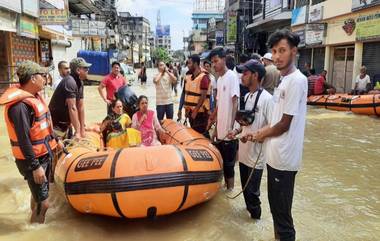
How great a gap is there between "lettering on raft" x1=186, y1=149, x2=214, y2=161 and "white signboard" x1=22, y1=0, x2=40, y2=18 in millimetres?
11474

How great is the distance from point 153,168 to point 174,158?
0.87 ft

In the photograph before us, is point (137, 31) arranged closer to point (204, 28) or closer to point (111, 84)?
point (204, 28)

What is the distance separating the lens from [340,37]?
1539cm

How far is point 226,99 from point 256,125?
0.76 meters

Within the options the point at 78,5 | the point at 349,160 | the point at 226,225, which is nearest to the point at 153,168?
the point at 226,225

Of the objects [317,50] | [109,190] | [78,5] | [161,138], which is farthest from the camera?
[78,5]

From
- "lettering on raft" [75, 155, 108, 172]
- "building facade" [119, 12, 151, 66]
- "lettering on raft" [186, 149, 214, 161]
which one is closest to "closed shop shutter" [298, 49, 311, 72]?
"lettering on raft" [186, 149, 214, 161]

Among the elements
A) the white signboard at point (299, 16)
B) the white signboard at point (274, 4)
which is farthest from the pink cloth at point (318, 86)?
the white signboard at point (274, 4)

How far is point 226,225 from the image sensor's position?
3.98 metres

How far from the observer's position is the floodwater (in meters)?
3.74

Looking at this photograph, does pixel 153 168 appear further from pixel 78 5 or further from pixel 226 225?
pixel 78 5

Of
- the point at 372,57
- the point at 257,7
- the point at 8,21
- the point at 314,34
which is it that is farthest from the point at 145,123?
the point at 257,7

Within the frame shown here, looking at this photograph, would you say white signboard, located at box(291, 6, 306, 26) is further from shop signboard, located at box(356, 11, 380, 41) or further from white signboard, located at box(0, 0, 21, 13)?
white signboard, located at box(0, 0, 21, 13)

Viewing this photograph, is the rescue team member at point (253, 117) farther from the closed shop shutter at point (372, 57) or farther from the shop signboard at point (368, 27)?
the closed shop shutter at point (372, 57)
